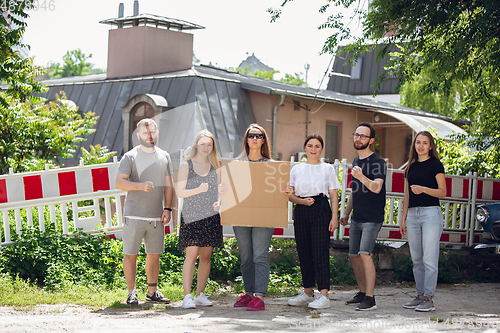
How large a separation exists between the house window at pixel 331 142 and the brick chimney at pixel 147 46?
4914 mm

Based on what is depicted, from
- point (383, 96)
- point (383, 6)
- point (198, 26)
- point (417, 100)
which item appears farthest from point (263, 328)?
point (383, 96)

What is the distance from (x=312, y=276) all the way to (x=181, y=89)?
29.4 ft

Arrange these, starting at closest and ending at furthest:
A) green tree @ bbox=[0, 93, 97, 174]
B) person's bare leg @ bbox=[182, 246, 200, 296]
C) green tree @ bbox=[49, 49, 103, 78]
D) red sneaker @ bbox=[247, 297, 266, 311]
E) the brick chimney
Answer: red sneaker @ bbox=[247, 297, 266, 311]
person's bare leg @ bbox=[182, 246, 200, 296]
green tree @ bbox=[0, 93, 97, 174]
the brick chimney
green tree @ bbox=[49, 49, 103, 78]

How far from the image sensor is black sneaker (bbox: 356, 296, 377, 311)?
18.2 feet

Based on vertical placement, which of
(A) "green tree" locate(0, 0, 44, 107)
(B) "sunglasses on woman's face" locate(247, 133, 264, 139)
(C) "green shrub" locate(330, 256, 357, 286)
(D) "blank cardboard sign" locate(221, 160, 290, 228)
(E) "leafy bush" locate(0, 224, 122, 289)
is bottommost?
(C) "green shrub" locate(330, 256, 357, 286)

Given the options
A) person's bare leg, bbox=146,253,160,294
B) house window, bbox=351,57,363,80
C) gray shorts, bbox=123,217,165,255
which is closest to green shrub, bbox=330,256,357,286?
person's bare leg, bbox=146,253,160,294

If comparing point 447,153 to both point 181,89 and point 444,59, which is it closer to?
point 444,59

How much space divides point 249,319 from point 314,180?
1.61 meters

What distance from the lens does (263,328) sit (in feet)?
15.1

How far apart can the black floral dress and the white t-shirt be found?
916mm

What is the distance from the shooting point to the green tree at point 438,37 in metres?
6.75

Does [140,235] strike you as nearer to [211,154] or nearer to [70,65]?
[211,154]

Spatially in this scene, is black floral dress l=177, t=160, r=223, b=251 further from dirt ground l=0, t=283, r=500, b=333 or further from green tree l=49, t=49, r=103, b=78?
green tree l=49, t=49, r=103, b=78

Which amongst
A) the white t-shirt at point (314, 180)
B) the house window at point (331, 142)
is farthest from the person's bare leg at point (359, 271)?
the house window at point (331, 142)
